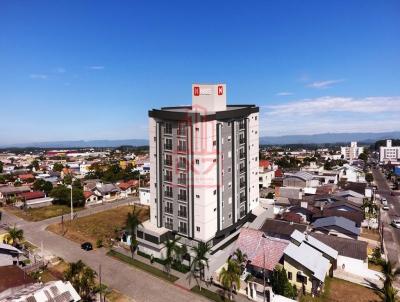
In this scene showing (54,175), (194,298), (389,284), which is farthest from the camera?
(54,175)

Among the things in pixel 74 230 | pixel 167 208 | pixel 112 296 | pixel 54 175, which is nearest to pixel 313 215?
pixel 167 208

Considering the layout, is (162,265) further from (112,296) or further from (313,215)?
(313,215)

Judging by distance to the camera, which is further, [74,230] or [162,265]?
[74,230]

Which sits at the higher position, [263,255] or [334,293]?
[263,255]

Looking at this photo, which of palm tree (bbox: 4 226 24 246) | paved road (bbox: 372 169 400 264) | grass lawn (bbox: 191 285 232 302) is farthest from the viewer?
paved road (bbox: 372 169 400 264)

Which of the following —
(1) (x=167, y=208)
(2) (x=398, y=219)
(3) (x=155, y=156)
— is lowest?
(2) (x=398, y=219)

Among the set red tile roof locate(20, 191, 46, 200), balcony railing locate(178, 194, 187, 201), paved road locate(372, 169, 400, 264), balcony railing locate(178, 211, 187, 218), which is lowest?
paved road locate(372, 169, 400, 264)

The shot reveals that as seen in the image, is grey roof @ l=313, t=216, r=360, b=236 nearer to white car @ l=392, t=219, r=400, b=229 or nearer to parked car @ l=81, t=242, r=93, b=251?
white car @ l=392, t=219, r=400, b=229

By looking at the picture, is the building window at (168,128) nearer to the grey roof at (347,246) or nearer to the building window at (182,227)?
the building window at (182,227)

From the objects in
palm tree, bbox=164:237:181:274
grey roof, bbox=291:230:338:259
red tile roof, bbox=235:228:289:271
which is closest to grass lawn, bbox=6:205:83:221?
palm tree, bbox=164:237:181:274
